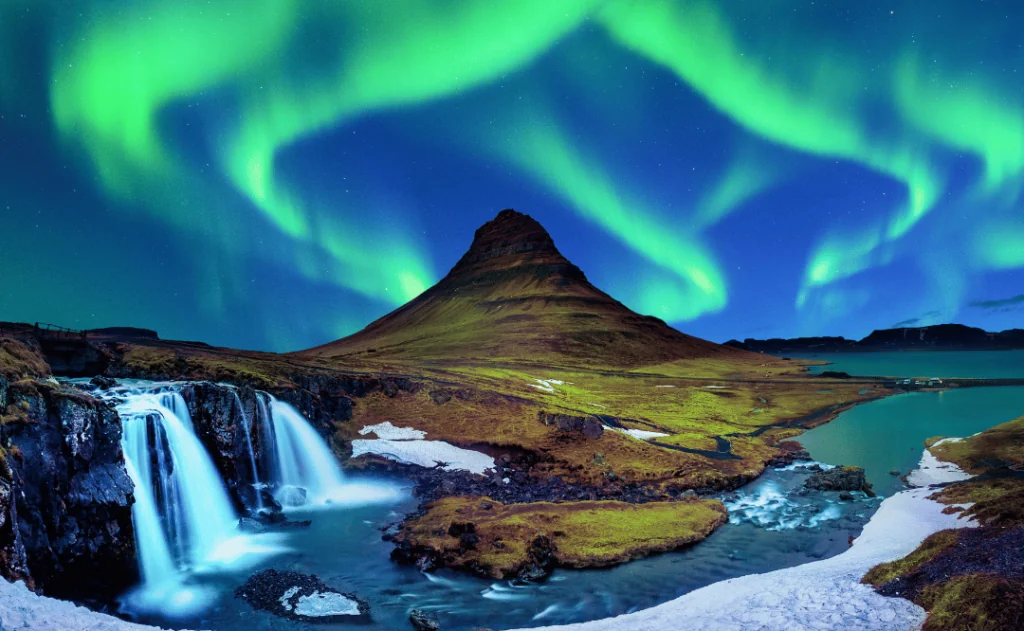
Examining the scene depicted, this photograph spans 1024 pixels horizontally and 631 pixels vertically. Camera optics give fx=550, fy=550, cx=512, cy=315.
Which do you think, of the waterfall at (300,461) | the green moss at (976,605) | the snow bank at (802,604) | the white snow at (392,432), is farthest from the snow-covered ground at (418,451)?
the green moss at (976,605)

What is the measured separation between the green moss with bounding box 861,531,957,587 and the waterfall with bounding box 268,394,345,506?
3535cm

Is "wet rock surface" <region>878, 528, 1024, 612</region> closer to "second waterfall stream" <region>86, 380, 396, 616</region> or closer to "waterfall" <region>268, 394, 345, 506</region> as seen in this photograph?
"second waterfall stream" <region>86, 380, 396, 616</region>

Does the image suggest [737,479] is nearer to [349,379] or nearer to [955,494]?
[955,494]

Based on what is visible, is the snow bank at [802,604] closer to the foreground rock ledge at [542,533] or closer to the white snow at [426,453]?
the foreground rock ledge at [542,533]

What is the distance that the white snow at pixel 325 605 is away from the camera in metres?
24.0

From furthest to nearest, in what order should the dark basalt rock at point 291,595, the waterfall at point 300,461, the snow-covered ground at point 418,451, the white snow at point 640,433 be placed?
the white snow at point 640,433, the snow-covered ground at point 418,451, the waterfall at point 300,461, the dark basalt rock at point 291,595

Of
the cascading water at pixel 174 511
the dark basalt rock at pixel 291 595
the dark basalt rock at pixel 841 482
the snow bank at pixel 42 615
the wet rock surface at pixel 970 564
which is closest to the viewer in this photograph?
the snow bank at pixel 42 615

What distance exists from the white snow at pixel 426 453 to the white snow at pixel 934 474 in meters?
35.0

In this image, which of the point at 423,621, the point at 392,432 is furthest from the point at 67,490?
the point at 392,432

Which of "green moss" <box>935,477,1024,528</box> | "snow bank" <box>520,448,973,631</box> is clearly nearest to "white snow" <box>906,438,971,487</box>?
"green moss" <box>935,477,1024,528</box>

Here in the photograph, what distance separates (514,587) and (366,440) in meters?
31.3

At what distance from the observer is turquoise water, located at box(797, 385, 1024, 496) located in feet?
177

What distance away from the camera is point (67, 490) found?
2500 cm

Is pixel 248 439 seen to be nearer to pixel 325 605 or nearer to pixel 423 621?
pixel 325 605
